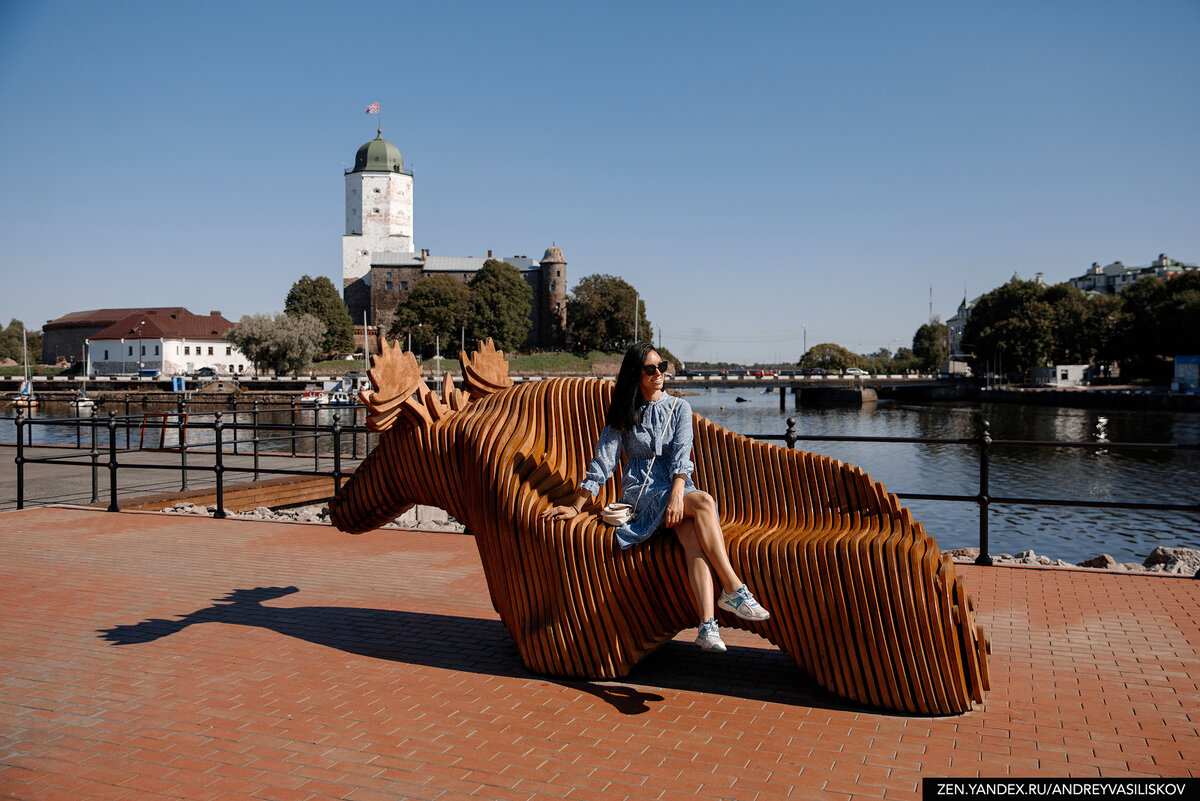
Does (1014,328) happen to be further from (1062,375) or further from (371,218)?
(371,218)

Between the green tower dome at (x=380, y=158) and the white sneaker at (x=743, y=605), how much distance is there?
110320 mm

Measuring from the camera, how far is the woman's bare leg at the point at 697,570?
176 inches

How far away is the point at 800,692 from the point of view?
4.81m

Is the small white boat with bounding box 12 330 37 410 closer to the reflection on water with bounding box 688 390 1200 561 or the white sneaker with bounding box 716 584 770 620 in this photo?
the white sneaker with bounding box 716 584 770 620

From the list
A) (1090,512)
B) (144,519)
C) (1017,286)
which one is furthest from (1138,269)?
(144,519)

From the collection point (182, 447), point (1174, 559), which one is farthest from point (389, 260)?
point (1174, 559)

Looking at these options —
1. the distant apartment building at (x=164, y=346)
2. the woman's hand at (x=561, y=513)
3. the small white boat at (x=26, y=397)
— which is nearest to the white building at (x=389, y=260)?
the distant apartment building at (x=164, y=346)

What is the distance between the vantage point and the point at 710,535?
4500 millimetres

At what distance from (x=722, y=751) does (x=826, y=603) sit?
3.03 ft

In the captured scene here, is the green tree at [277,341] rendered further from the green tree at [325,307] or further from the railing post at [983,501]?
the railing post at [983,501]

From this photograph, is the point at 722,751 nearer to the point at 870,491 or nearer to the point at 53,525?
the point at 870,491

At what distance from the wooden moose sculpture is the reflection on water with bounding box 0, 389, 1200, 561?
23.5ft

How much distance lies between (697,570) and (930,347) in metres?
147

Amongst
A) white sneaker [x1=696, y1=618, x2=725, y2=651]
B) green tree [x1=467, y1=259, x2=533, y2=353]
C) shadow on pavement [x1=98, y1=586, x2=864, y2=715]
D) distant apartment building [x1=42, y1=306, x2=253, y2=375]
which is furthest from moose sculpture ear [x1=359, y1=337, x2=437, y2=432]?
distant apartment building [x1=42, y1=306, x2=253, y2=375]
